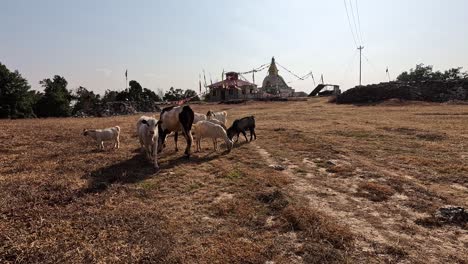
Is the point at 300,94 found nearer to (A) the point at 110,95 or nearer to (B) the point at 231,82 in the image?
(B) the point at 231,82

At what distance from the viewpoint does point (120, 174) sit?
10.2 meters

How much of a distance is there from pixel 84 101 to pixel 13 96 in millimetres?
10449

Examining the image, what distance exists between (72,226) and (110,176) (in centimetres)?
346

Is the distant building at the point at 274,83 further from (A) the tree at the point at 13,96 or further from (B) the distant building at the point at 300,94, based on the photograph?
(A) the tree at the point at 13,96

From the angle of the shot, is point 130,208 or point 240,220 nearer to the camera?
point 240,220

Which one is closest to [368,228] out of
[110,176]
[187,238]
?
[187,238]

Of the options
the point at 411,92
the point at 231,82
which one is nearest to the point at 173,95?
the point at 231,82

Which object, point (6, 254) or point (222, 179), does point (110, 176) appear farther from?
point (6, 254)

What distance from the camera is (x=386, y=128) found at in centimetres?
1917

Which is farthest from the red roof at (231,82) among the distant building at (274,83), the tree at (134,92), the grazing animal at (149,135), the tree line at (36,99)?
the grazing animal at (149,135)

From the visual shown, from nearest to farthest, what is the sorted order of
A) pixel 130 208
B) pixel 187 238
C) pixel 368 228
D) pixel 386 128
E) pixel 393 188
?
pixel 187 238 → pixel 368 228 → pixel 130 208 → pixel 393 188 → pixel 386 128

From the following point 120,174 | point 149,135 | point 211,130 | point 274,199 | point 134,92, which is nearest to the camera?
point 274,199

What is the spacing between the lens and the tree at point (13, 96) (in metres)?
34.8

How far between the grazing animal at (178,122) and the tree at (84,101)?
93.0 ft
